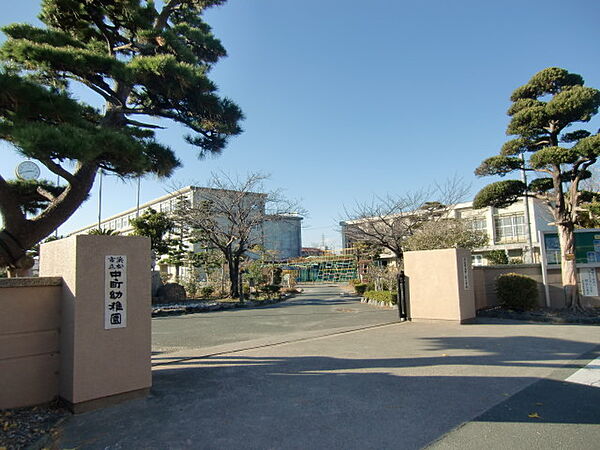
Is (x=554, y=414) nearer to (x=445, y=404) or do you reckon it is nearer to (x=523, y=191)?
(x=445, y=404)

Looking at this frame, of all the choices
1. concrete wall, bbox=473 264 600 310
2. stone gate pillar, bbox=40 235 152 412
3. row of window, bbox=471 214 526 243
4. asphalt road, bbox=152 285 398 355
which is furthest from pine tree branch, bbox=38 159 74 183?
row of window, bbox=471 214 526 243

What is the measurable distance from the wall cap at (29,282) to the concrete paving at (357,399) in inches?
56.5

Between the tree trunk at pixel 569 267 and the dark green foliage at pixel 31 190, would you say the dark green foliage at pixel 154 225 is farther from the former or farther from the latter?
the tree trunk at pixel 569 267

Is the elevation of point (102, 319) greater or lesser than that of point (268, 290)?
greater

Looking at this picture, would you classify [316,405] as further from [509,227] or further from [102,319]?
[509,227]

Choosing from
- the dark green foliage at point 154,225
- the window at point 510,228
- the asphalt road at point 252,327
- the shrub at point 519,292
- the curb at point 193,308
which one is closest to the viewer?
the asphalt road at point 252,327

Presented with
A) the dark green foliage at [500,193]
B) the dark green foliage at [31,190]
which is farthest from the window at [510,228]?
the dark green foliage at [31,190]

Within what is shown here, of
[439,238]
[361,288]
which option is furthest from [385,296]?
[361,288]

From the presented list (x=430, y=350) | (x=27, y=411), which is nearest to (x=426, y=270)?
(x=430, y=350)

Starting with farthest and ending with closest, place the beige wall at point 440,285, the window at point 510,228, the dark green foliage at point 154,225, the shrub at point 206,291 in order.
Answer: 1. the window at point 510,228
2. the dark green foliage at point 154,225
3. the shrub at point 206,291
4. the beige wall at point 440,285

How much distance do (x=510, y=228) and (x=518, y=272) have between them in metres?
23.0

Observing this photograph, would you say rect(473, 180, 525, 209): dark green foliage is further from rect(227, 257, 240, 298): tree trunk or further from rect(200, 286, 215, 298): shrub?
rect(200, 286, 215, 298): shrub

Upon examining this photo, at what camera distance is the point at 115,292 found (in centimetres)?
430

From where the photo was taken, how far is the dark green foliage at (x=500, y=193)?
1110cm
